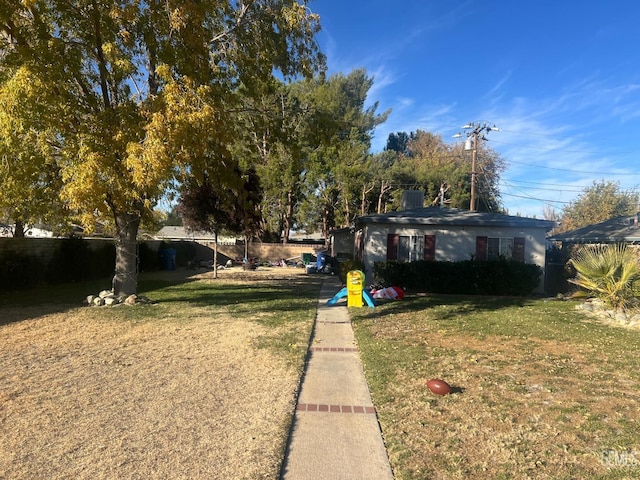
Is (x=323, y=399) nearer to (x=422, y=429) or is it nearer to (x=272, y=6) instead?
(x=422, y=429)

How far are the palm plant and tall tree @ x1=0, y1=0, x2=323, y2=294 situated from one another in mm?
8941

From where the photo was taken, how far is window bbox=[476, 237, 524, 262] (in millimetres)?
16266

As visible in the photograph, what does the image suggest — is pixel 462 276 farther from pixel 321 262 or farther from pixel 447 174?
pixel 447 174

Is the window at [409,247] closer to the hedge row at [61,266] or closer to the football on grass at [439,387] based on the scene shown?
the football on grass at [439,387]

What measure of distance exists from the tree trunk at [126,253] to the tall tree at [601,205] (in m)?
34.1

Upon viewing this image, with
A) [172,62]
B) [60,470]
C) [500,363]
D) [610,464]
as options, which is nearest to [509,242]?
[500,363]

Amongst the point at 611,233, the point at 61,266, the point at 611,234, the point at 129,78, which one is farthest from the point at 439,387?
the point at 611,233

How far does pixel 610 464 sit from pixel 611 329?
22.6 ft

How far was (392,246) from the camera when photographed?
650 inches

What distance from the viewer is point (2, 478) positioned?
3.11 meters

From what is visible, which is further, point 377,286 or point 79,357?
point 377,286

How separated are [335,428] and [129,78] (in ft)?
33.2

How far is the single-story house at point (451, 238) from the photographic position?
1617cm

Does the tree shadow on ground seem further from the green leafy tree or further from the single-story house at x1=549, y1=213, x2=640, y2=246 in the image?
the green leafy tree
